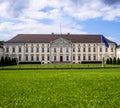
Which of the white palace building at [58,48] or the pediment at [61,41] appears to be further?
the white palace building at [58,48]

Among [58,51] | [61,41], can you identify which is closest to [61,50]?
[58,51]

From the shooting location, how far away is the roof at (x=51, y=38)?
77688 mm

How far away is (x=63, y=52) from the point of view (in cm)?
7888

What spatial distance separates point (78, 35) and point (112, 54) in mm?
10389

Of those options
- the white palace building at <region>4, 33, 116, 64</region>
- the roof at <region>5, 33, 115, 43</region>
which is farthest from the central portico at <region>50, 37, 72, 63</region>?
the roof at <region>5, 33, 115, 43</region>

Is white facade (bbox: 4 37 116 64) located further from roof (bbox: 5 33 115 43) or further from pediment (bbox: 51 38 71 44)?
roof (bbox: 5 33 115 43)

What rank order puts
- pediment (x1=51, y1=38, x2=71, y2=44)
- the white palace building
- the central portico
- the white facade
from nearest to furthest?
pediment (x1=51, y1=38, x2=71, y2=44), the white palace building, the central portico, the white facade

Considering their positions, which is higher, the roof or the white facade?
the roof

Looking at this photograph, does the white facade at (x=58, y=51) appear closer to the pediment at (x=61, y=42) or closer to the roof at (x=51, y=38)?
the pediment at (x=61, y=42)

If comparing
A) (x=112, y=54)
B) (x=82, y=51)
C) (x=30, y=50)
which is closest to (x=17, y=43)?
(x=30, y=50)

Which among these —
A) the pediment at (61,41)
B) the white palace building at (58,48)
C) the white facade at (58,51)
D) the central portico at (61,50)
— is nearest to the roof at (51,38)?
the white palace building at (58,48)

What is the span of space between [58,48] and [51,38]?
3.21 m

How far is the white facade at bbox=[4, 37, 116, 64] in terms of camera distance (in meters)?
77.9

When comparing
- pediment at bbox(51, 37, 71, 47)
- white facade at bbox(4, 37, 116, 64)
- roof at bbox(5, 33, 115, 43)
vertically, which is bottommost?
white facade at bbox(4, 37, 116, 64)
